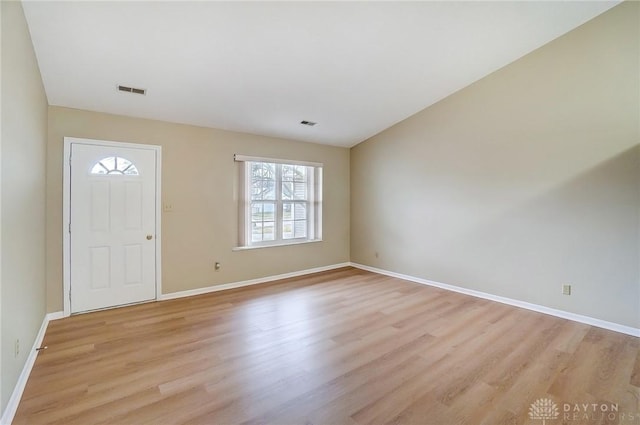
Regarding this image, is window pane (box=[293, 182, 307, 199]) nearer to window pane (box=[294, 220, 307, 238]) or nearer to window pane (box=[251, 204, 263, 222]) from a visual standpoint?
window pane (box=[294, 220, 307, 238])

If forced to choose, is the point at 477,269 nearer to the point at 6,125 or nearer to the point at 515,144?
the point at 515,144

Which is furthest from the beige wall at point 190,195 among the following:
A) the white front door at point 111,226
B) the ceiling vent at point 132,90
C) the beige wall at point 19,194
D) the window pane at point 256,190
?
the ceiling vent at point 132,90

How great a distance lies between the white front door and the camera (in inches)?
135

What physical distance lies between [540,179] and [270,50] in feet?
11.1

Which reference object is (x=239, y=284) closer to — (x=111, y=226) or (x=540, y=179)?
(x=111, y=226)

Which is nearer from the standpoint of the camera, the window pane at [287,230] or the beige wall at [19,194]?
the beige wall at [19,194]

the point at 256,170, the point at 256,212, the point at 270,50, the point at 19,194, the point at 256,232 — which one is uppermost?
the point at 270,50

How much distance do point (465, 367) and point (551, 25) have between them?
357cm

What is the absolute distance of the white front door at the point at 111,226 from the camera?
11.3 ft

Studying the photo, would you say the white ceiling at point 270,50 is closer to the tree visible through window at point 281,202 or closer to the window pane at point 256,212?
the tree visible through window at point 281,202

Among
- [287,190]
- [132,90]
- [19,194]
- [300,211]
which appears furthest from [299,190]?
[19,194]

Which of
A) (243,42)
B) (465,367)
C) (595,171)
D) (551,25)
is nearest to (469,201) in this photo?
(595,171)

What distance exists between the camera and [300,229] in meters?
5.50

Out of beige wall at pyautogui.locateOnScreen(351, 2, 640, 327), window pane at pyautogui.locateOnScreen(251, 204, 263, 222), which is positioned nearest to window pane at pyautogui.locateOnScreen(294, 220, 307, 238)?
window pane at pyautogui.locateOnScreen(251, 204, 263, 222)
